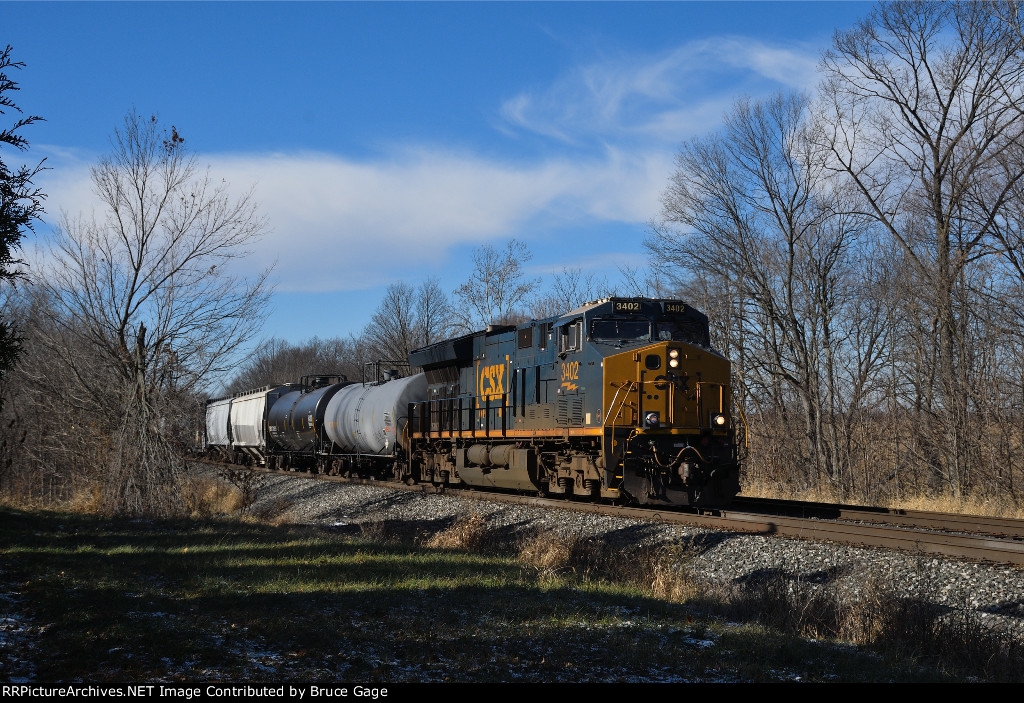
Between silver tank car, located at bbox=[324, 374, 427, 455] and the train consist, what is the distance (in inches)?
2.6

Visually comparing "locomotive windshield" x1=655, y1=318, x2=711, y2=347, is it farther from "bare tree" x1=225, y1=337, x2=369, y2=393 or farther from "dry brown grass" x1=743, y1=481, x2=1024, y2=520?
"bare tree" x1=225, y1=337, x2=369, y2=393

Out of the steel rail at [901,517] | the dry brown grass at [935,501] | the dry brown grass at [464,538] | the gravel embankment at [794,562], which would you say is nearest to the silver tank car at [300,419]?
the gravel embankment at [794,562]

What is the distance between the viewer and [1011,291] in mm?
20062

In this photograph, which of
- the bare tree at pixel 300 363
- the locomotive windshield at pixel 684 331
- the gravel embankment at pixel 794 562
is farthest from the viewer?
the bare tree at pixel 300 363

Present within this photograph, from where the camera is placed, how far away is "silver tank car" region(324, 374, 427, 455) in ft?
80.7

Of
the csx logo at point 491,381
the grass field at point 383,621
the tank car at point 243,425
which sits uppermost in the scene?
the csx logo at point 491,381

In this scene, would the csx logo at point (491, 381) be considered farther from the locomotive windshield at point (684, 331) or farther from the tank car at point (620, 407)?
the locomotive windshield at point (684, 331)

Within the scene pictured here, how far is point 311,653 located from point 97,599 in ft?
10.4

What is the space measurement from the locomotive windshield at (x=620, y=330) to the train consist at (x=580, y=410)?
21mm

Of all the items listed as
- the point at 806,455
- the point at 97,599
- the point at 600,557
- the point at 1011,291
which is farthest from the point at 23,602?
the point at 806,455

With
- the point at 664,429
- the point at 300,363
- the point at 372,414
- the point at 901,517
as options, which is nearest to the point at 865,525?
the point at 901,517

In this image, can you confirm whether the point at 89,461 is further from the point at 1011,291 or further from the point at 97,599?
the point at 1011,291

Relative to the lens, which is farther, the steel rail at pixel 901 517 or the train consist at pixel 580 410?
the train consist at pixel 580 410

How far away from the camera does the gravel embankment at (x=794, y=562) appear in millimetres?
9398
